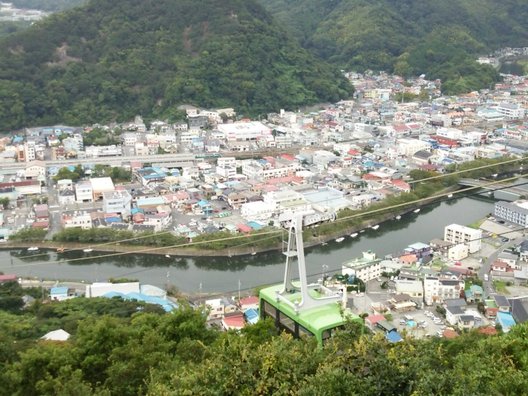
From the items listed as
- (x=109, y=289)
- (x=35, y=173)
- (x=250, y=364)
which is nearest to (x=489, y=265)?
(x=109, y=289)

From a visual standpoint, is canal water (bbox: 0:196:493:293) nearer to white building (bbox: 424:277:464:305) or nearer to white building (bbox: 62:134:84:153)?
white building (bbox: 424:277:464:305)

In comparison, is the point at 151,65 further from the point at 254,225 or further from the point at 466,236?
the point at 466,236

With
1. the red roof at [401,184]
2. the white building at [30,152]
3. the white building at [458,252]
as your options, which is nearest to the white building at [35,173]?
the white building at [30,152]

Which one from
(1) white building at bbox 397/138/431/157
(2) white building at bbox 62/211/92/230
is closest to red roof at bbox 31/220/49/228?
(2) white building at bbox 62/211/92/230

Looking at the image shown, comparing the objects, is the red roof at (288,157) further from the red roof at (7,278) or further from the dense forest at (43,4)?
the dense forest at (43,4)

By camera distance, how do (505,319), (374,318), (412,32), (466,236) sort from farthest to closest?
(412,32)
(466,236)
(374,318)
(505,319)

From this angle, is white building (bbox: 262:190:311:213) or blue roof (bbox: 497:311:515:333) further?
white building (bbox: 262:190:311:213)
